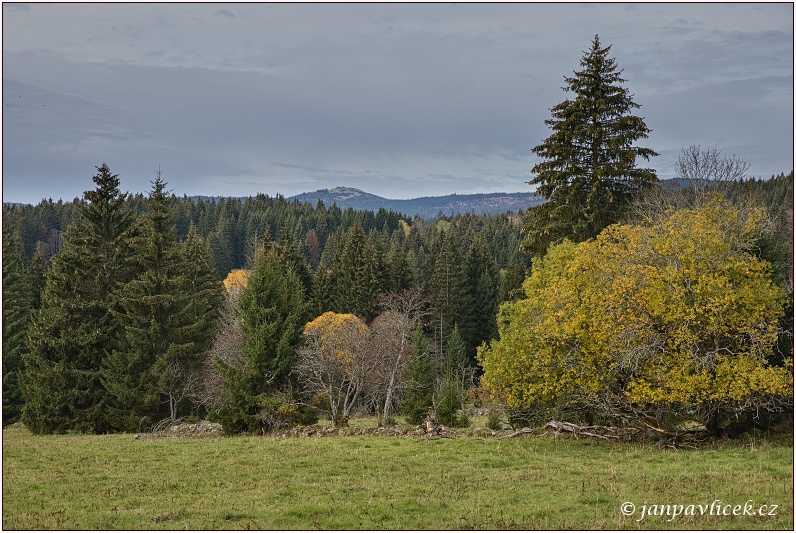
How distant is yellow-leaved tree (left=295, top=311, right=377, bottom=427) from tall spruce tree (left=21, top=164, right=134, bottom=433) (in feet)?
35.9

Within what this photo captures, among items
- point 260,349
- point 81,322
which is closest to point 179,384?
point 81,322

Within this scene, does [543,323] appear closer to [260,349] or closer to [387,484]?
[387,484]

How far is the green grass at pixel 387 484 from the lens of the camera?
11.8m

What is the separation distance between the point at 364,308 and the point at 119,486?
51.3 meters

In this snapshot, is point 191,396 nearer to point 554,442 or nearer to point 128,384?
point 128,384

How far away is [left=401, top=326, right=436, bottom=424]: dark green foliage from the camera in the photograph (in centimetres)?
3550

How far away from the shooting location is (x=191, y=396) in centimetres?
3597

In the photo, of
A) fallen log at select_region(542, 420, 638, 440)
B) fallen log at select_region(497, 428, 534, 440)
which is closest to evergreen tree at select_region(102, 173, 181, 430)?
fallen log at select_region(497, 428, 534, 440)

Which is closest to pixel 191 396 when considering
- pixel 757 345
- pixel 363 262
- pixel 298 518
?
pixel 298 518

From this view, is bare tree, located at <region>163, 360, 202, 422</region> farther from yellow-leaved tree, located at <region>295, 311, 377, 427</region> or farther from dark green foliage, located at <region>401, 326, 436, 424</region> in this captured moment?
dark green foliage, located at <region>401, 326, 436, 424</region>

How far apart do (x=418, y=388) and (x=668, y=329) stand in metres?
21.0

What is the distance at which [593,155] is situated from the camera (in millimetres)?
29938

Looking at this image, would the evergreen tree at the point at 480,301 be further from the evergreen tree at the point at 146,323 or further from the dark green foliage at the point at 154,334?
the evergreen tree at the point at 146,323

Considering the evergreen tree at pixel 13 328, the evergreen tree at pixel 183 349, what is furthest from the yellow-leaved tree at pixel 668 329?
the evergreen tree at pixel 13 328
